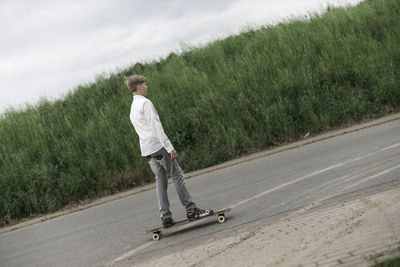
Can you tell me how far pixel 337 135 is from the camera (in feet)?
49.4

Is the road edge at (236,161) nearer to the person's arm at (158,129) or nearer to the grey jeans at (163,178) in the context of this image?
the grey jeans at (163,178)

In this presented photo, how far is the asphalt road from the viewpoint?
8.73m

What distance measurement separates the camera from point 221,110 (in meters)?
17.4

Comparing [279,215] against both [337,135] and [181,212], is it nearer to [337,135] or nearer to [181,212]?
[181,212]

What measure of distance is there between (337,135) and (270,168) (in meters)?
3.17

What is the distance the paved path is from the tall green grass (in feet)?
26.7

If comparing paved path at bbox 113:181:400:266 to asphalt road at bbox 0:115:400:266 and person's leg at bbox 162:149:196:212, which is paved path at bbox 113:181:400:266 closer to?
asphalt road at bbox 0:115:400:266

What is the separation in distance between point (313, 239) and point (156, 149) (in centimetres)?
303

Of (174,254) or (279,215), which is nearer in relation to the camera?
(174,254)

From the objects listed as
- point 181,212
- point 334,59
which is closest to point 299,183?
point 181,212

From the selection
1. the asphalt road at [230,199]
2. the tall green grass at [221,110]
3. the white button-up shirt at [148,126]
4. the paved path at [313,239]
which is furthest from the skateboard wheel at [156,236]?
the tall green grass at [221,110]

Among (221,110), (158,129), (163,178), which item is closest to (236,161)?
(221,110)

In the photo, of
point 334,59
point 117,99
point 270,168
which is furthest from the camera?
point 117,99


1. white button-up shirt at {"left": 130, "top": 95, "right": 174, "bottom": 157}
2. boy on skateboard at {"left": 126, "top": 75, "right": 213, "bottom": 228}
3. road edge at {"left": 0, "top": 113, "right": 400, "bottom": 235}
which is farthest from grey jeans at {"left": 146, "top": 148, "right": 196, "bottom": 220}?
road edge at {"left": 0, "top": 113, "right": 400, "bottom": 235}
